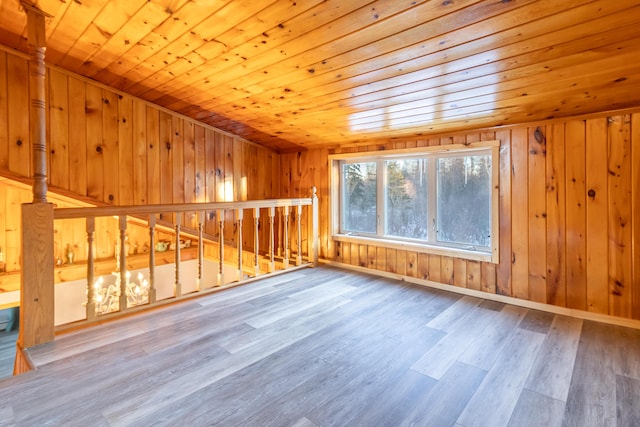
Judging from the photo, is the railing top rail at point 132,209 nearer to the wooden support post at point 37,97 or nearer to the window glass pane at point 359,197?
the wooden support post at point 37,97

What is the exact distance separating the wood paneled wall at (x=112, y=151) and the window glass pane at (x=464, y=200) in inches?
98.7

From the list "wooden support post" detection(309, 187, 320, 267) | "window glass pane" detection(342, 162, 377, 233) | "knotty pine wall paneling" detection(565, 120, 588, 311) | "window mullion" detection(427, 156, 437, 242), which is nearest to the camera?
"knotty pine wall paneling" detection(565, 120, 588, 311)

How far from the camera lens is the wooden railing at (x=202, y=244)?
100.0 inches

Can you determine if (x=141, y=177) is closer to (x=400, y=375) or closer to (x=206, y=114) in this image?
(x=206, y=114)

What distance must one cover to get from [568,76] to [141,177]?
3.73 meters

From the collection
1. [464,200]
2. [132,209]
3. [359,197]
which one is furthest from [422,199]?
[132,209]

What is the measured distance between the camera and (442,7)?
1.64 metres

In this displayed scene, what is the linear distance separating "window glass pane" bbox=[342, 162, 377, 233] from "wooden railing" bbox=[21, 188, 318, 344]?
17.3 inches

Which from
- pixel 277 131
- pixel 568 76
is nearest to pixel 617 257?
pixel 568 76

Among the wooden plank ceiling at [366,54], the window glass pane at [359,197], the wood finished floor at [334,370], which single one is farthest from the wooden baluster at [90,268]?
the window glass pane at [359,197]

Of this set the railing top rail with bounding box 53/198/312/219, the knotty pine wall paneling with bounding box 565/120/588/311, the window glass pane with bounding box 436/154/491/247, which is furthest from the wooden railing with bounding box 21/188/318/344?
the knotty pine wall paneling with bounding box 565/120/588/311

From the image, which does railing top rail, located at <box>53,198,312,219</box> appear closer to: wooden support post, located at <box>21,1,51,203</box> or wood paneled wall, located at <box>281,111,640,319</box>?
wooden support post, located at <box>21,1,51,203</box>

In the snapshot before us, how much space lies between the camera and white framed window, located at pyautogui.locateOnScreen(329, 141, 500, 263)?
125 inches

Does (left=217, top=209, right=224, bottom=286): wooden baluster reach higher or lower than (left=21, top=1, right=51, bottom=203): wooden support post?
lower
